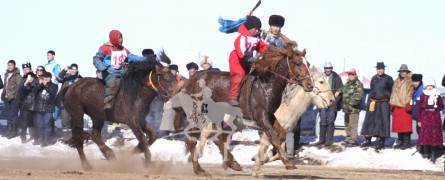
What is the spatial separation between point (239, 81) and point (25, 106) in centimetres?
1326

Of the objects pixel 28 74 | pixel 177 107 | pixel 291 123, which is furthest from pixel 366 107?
pixel 28 74

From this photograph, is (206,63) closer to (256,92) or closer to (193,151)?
(193,151)

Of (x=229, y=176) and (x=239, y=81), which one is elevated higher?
(x=239, y=81)

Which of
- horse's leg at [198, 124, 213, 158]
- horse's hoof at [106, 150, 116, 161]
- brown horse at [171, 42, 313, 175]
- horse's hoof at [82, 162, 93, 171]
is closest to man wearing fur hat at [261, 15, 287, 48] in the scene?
brown horse at [171, 42, 313, 175]

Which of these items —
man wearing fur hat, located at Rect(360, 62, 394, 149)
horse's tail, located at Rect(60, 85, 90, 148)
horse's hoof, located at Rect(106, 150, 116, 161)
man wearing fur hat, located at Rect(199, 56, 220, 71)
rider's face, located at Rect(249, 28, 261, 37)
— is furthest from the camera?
man wearing fur hat, located at Rect(199, 56, 220, 71)

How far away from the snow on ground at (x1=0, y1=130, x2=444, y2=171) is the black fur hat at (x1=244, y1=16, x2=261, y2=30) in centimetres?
354

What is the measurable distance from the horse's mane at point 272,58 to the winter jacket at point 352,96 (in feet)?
26.1

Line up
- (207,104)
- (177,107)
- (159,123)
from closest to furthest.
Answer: (207,104), (177,107), (159,123)

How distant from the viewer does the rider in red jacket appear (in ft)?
58.6

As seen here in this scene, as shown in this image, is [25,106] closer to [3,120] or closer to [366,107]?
[3,120]

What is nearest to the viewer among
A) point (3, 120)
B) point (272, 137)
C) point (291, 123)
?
point (272, 137)

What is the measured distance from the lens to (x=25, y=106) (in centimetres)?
2988

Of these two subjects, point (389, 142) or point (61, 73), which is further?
point (61, 73)

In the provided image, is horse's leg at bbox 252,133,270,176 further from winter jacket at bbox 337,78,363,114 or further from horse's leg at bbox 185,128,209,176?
winter jacket at bbox 337,78,363,114
